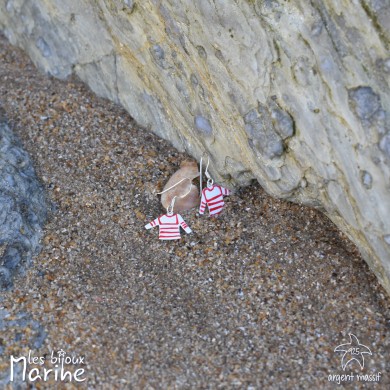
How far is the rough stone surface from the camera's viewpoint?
3.56m

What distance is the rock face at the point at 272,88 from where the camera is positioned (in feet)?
9.52

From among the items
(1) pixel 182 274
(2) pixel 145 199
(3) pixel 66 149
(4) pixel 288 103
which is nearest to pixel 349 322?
(1) pixel 182 274

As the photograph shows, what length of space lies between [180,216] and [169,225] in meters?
0.09

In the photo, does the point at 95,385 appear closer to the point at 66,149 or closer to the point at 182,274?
the point at 182,274

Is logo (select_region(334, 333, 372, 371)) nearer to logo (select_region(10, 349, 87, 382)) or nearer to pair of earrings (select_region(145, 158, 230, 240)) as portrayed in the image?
pair of earrings (select_region(145, 158, 230, 240))

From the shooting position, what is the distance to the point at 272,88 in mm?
3203

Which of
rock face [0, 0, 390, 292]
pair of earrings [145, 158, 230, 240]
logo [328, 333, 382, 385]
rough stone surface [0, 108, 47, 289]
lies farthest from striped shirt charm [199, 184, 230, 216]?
logo [328, 333, 382, 385]

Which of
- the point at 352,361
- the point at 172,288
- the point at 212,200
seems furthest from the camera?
the point at 212,200

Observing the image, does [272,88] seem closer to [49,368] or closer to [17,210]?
[17,210]

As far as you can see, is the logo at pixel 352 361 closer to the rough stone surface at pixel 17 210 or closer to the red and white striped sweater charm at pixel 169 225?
the red and white striped sweater charm at pixel 169 225

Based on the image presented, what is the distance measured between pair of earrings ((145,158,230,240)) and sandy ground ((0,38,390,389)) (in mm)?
57

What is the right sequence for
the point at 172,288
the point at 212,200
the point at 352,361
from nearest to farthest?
the point at 352,361 → the point at 172,288 → the point at 212,200

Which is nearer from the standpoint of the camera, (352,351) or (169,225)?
(352,351)

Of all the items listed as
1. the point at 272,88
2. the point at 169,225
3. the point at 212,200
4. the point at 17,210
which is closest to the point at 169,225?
the point at 169,225
